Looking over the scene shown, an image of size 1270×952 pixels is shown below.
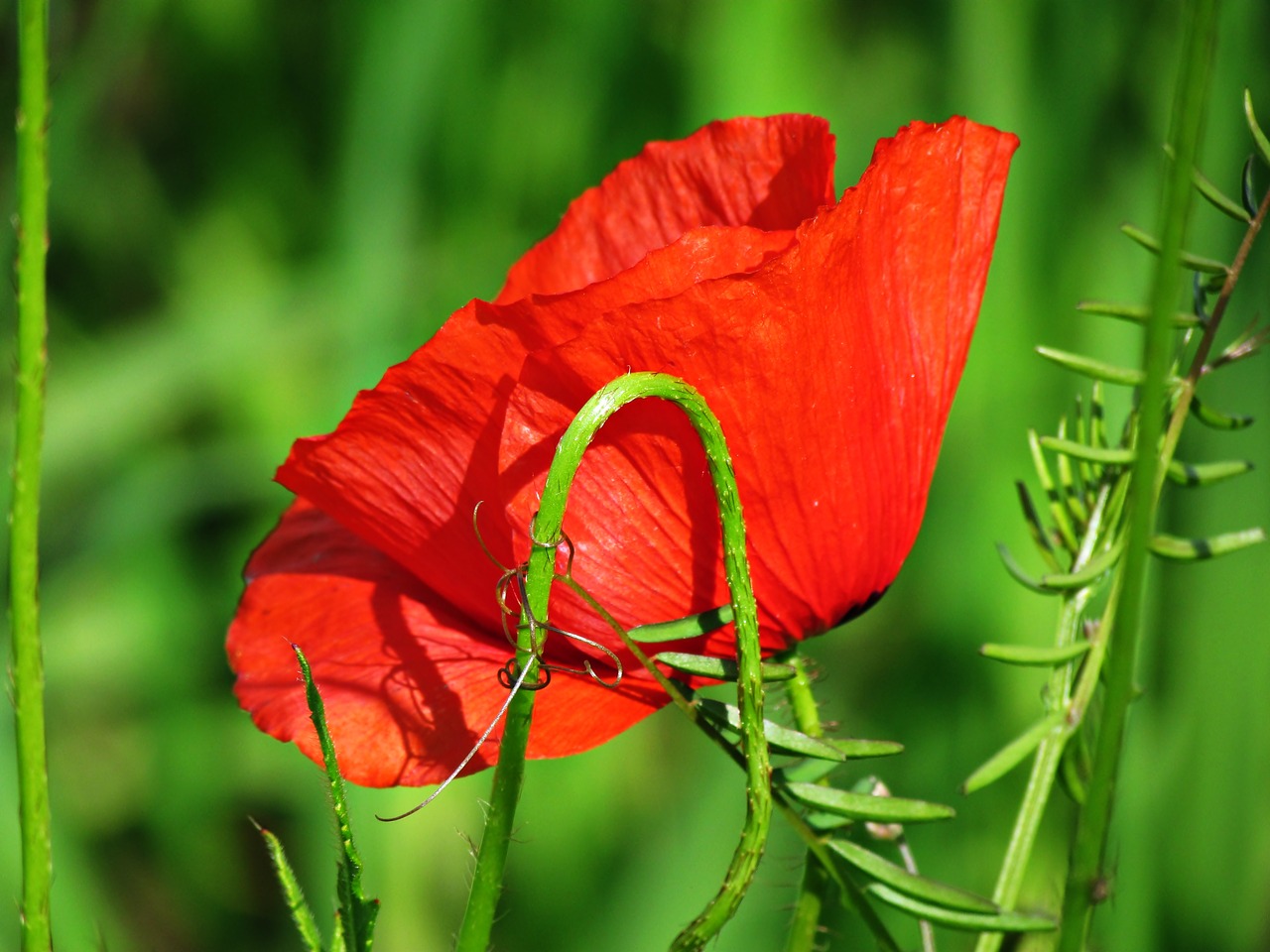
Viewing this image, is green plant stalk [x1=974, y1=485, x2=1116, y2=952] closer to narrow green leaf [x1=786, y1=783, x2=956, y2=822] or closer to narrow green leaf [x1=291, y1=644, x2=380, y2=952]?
narrow green leaf [x1=786, y1=783, x2=956, y2=822]

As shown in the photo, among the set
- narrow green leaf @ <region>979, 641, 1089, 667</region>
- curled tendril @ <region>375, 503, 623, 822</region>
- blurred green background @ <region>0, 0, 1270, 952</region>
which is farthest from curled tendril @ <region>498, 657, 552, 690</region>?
blurred green background @ <region>0, 0, 1270, 952</region>

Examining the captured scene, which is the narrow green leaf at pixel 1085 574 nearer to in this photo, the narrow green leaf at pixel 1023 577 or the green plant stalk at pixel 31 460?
the narrow green leaf at pixel 1023 577

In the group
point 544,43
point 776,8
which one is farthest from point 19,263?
point 544,43

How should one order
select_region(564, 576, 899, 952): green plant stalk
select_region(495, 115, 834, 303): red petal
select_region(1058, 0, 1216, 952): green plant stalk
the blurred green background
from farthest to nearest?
the blurred green background → select_region(495, 115, 834, 303): red petal → select_region(564, 576, 899, 952): green plant stalk → select_region(1058, 0, 1216, 952): green plant stalk

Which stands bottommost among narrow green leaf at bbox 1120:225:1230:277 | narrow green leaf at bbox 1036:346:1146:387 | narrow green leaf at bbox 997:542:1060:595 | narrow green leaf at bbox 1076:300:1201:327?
narrow green leaf at bbox 997:542:1060:595

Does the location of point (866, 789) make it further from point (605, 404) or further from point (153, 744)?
point (153, 744)

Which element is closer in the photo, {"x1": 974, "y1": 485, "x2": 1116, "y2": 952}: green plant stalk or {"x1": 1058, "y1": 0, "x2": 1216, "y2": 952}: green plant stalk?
{"x1": 1058, "y1": 0, "x2": 1216, "y2": 952}: green plant stalk

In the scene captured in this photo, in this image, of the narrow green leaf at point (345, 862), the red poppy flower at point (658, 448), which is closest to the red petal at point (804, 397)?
the red poppy flower at point (658, 448)
